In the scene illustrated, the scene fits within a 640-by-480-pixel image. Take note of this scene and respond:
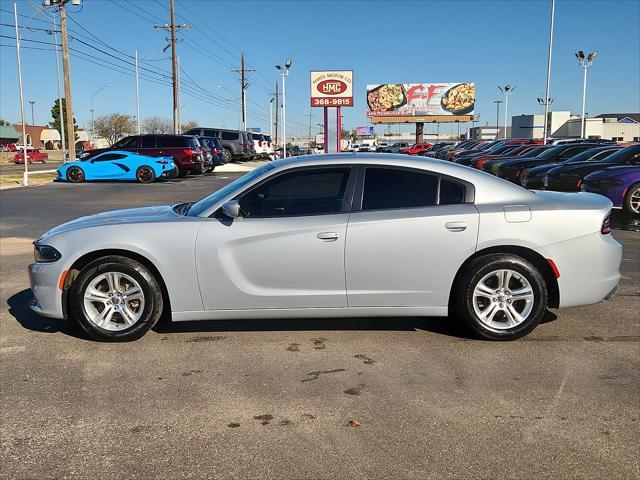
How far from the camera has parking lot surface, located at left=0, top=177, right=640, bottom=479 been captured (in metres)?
3.12

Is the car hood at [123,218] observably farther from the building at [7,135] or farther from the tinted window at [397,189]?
the building at [7,135]

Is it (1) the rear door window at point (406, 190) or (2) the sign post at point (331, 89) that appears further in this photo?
(2) the sign post at point (331, 89)

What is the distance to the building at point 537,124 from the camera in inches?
3767

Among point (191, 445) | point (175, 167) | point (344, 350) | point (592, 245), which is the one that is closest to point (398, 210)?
point (344, 350)

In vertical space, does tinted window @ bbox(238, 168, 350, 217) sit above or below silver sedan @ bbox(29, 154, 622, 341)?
above

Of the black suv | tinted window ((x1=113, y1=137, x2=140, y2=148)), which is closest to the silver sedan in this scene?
tinted window ((x1=113, y1=137, x2=140, y2=148))

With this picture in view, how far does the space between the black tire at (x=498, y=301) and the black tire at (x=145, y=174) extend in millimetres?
20599

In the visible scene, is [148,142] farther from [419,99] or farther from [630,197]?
[419,99]

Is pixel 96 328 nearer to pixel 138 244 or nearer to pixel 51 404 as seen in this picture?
pixel 138 244

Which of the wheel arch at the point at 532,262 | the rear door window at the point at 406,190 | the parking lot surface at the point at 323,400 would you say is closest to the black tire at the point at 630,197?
the parking lot surface at the point at 323,400

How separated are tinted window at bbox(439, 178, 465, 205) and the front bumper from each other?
3225 millimetres

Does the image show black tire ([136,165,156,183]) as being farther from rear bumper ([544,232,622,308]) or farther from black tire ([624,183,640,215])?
rear bumper ([544,232,622,308])

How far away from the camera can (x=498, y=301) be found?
16.0 ft

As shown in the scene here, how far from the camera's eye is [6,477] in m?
3.00
